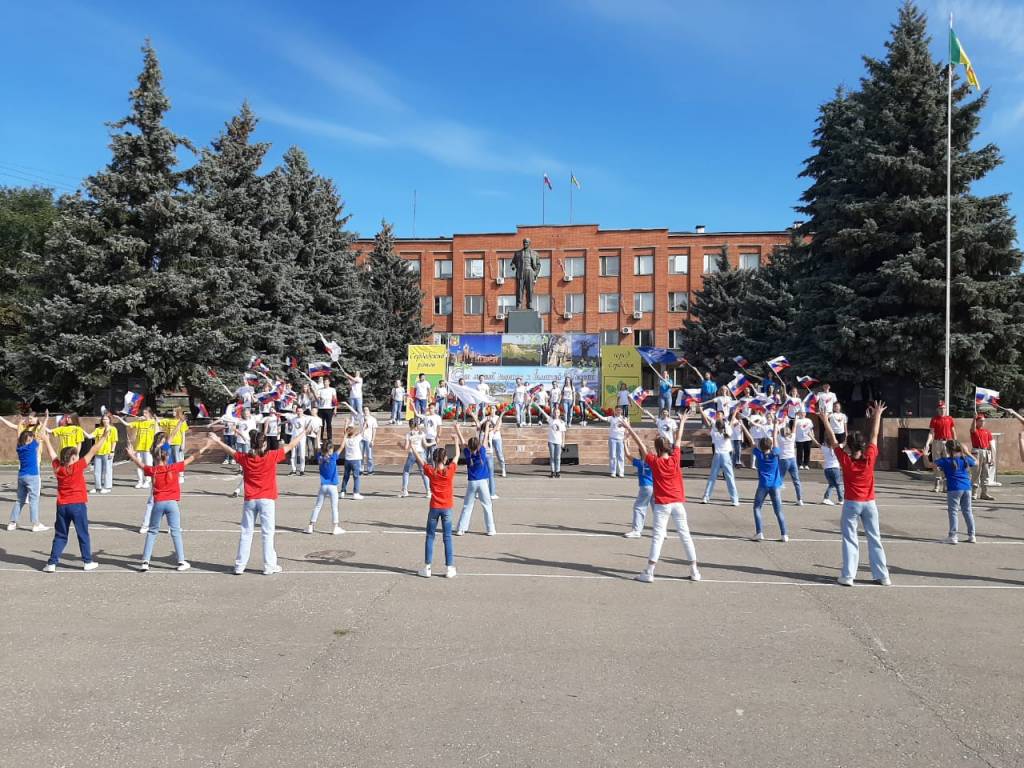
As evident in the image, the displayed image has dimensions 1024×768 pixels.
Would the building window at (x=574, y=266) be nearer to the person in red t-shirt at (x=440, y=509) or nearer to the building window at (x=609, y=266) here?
the building window at (x=609, y=266)

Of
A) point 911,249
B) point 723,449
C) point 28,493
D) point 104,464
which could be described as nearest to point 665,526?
point 723,449

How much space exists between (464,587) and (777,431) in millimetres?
7660

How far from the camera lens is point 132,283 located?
25.8m

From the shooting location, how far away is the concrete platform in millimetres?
4867

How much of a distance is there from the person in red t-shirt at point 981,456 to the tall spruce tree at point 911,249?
778 cm

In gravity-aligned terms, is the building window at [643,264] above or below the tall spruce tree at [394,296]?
above

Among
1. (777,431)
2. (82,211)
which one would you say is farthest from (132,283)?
(777,431)

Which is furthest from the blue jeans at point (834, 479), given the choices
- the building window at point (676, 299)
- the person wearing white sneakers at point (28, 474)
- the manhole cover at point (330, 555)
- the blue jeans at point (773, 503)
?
the building window at point (676, 299)

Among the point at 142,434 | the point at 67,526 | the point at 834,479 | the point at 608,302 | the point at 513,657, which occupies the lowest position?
the point at 513,657

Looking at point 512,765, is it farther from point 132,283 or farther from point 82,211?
point 82,211

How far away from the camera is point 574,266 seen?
61.2m

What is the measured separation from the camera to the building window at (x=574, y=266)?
61.2 metres

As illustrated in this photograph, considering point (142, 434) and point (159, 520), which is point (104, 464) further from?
point (159, 520)

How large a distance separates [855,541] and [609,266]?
175 ft
